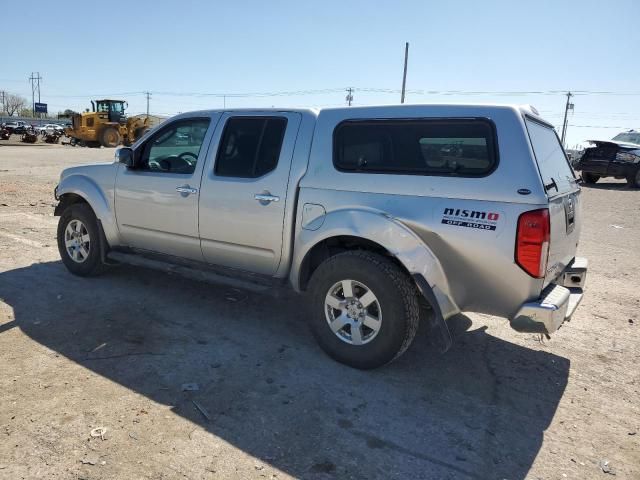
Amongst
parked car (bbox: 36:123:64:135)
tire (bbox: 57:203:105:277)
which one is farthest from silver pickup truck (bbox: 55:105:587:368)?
parked car (bbox: 36:123:64:135)

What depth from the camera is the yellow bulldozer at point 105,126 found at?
1278 inches

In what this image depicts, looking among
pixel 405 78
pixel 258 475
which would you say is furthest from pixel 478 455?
pixel 405 78

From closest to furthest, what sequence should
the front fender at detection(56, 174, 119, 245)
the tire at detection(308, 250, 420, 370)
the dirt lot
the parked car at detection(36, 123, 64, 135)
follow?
the dirt lot < the tire at detection(308, 250, 420, 370) < the front fender at detection(56, 174, 119, 245) < the parked car at detection(36, 123, 64, 135)

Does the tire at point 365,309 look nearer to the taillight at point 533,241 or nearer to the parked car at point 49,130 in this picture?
the taillight at point 533,241

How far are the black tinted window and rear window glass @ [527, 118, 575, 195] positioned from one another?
1.93m

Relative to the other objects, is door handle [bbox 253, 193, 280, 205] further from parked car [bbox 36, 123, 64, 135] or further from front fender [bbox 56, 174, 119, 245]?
parked car [bbox 36, 123, 64, 135]

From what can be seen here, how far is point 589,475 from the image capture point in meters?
2.64

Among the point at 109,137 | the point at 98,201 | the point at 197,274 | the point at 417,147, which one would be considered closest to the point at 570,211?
the point at 417,147

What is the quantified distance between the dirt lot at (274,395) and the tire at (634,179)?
1499 centimetres

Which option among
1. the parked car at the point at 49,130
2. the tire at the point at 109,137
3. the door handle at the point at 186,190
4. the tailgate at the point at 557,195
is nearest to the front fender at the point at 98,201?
the door handle at the point at 186,190

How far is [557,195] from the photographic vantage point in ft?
11.1

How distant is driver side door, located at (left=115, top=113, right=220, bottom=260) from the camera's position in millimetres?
4570

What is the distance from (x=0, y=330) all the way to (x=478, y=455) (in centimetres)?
373

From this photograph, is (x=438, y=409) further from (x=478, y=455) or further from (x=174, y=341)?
(x=174, y=341)
